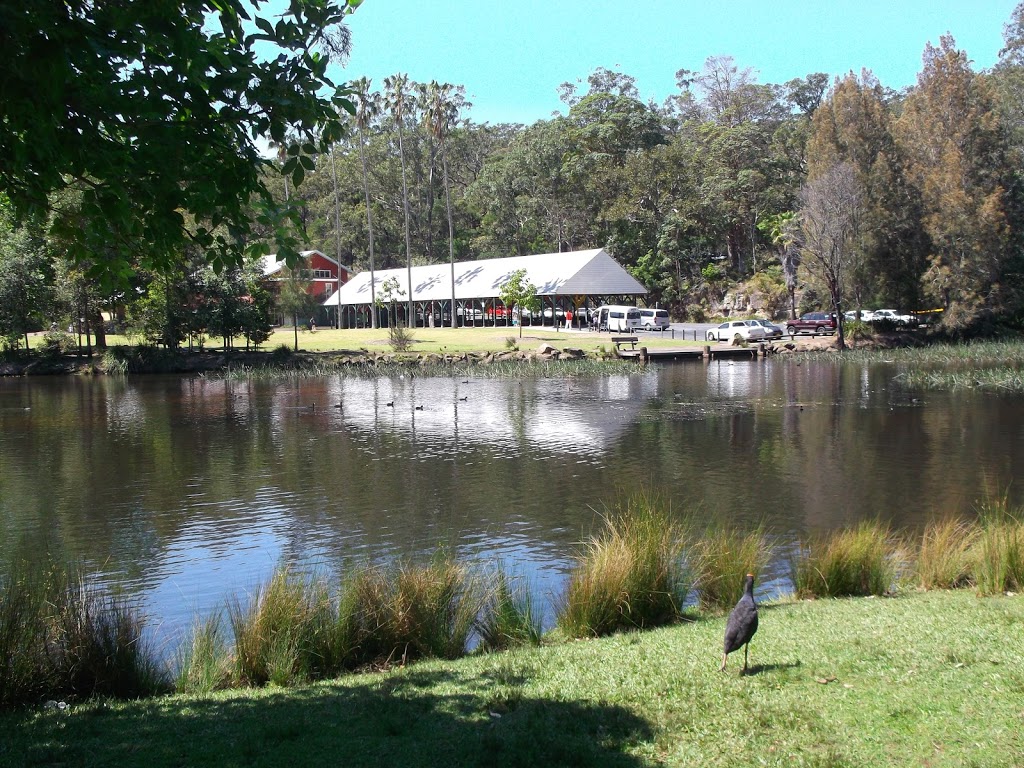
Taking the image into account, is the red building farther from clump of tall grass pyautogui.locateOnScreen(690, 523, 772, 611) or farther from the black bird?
the black bird

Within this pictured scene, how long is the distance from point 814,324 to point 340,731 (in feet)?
190

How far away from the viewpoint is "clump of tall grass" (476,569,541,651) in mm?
8250

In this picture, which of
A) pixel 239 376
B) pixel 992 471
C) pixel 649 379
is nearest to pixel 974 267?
pixel 649 379

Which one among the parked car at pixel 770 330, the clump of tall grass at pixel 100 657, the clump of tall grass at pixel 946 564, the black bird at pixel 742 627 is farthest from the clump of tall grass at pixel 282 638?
the parked car at pixel 770 330

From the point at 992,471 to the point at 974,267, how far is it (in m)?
37.4

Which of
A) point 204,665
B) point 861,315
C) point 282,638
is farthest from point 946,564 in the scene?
point 861,315

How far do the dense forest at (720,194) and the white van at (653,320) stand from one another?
9.91 metres

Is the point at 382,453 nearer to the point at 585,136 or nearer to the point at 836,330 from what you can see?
the point at 836,330

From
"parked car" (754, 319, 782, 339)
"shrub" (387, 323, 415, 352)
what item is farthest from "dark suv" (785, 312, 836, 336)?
"shrub" (387, 323, 415, 352)

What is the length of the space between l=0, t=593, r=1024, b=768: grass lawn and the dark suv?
5400cm

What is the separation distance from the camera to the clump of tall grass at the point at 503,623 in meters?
8.25

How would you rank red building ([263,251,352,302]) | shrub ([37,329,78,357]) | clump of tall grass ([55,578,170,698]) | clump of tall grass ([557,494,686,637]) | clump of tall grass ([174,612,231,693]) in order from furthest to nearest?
red building ([263,251,352,302]), shrub ([37,329,78,357]), clump of tall grass ([557,494,686,637]), clump of tall grass ([174,612,231,693]), clump of tall grass ([55,578,170,698])

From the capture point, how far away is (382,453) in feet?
73.8

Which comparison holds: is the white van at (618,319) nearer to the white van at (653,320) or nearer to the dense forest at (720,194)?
the white van at (653,320)
